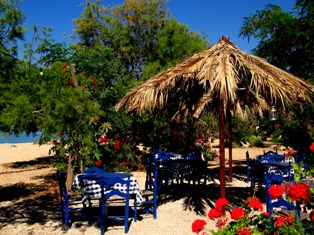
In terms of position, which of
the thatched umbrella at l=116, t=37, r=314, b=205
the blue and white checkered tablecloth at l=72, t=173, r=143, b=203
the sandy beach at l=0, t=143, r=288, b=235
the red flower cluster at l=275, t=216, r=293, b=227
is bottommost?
the sandy beach at l=0, t=143, r=288, b=235

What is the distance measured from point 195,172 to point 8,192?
5551mm

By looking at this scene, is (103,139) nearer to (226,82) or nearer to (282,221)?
(226,82)

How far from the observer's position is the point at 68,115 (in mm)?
7887

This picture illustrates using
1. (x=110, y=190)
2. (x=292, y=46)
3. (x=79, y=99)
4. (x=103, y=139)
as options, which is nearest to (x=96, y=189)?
(x=110, y=190)

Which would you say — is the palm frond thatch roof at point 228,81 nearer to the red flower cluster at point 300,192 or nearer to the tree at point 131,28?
the red flower cluster at point 300,192

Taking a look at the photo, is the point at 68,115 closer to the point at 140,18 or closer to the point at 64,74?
the point at 64,74

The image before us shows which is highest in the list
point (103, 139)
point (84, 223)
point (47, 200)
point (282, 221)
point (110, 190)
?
point (103, 139)

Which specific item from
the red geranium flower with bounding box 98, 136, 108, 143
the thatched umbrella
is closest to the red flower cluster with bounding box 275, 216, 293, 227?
the thatched umbrella

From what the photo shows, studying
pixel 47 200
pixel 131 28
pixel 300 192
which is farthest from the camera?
pixel 131 28

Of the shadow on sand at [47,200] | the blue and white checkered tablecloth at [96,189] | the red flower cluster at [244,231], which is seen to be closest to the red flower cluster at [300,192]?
the red flower cluster at [244,231]

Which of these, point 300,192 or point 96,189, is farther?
point 96,189

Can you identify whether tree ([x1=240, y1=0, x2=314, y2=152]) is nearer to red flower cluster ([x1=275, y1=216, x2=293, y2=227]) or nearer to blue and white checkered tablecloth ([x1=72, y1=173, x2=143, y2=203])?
blue and white checkered tablecloth ([x1=72, y1=173, x2=143, y2=203])

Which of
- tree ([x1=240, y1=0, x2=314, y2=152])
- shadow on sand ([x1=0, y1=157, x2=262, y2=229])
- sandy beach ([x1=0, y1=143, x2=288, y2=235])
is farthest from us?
tree ([x1=240, y1=0, x2=314, y2=152])

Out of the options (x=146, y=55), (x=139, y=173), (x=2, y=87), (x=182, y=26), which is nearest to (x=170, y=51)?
(x=182, y=26)
